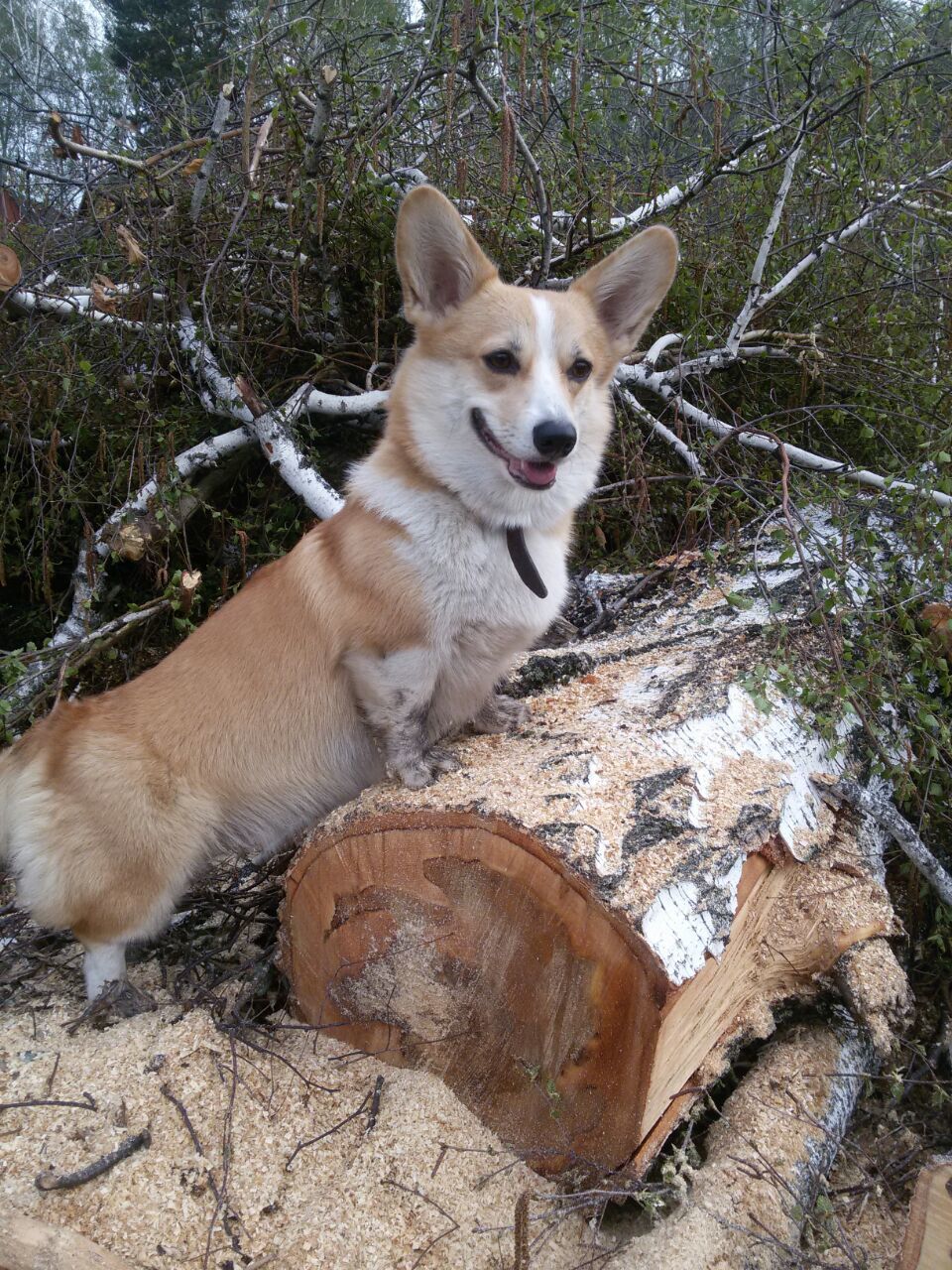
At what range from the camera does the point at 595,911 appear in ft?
5.24

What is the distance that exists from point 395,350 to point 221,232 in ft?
3.39

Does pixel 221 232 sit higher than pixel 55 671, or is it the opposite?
pixel 221 232

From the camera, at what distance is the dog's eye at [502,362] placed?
87.7 inches

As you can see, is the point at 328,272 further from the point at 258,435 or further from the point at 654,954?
the point at 654,954

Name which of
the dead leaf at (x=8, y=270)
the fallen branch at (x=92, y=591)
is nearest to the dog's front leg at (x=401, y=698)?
the fallen branch at (x=92, y=591)

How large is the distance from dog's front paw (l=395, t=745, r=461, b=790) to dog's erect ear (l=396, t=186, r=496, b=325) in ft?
4.13

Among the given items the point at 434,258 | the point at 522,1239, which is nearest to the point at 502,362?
the point at 434,258

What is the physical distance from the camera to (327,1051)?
208 cm

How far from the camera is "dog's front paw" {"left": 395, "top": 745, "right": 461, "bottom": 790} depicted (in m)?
2.10

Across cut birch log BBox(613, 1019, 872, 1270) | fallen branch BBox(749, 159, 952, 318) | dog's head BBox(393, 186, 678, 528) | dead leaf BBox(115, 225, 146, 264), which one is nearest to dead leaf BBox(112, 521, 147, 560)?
dead leaf BBox(115, 225, 146, 264)

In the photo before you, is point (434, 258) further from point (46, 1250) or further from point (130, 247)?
point (46, 1250)

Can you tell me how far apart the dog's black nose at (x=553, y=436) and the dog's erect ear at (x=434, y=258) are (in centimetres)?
57

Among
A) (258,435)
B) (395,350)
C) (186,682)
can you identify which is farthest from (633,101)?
(186,682)

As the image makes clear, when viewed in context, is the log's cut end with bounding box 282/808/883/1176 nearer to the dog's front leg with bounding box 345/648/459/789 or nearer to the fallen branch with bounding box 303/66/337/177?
the dog's front leg with bounding box 345/648/459/789
